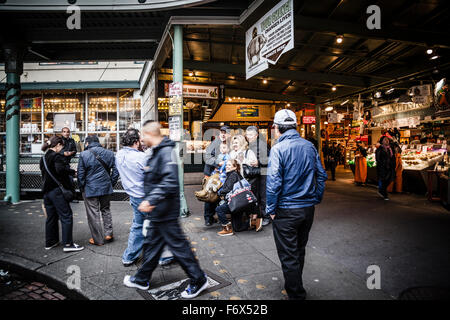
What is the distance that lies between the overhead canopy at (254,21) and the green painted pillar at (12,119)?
689 mm

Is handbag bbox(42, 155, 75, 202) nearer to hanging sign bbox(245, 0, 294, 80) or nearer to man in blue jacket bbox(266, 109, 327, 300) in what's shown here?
man in blue jacket bbox(266, 109, 327, 300)

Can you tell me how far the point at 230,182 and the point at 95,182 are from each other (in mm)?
2462

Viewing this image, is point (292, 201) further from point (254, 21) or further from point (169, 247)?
point (254, 21)

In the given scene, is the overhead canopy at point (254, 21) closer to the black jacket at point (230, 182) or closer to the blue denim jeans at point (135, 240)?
the black jacket at point (230, 182)

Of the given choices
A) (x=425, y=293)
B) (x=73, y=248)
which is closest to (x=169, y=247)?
(x=73, y=248)

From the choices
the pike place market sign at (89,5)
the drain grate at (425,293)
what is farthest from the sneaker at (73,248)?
the pike place market sign at (89,5)

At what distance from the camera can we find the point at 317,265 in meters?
4.15

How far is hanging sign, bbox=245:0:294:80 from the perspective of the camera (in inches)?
201

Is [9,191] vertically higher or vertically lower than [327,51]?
lower

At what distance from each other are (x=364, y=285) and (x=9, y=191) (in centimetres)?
999

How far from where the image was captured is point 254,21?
6.63 metres

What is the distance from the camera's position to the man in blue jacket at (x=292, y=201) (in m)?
3.04
